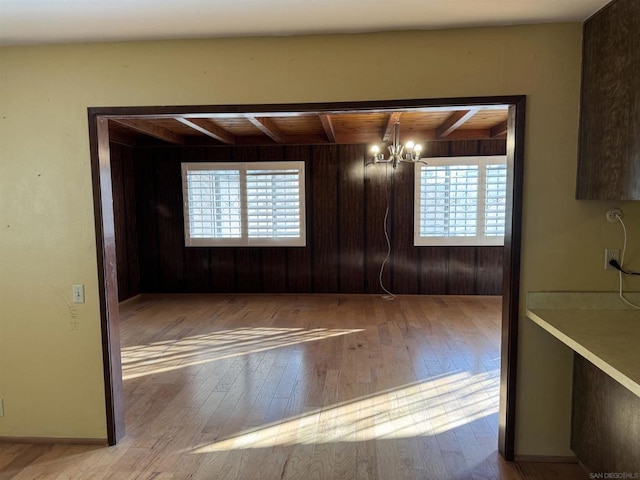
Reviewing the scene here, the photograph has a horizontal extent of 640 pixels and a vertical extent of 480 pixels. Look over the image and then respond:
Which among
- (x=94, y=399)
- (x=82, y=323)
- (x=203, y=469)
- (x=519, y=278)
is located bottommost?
(x=203, y=469)

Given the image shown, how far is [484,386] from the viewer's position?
3277mm

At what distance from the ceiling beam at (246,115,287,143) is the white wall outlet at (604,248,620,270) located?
10.2ft

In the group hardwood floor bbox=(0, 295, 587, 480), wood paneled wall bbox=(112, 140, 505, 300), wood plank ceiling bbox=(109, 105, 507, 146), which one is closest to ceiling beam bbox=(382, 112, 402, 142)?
wood plank ceiling bbox=(109, 105, 507, 146)

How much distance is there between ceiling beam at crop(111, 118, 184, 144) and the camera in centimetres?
444

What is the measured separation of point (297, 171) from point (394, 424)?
4.26m

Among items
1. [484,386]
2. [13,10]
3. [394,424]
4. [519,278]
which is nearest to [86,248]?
[13,10]

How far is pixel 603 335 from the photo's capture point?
180 centimetres

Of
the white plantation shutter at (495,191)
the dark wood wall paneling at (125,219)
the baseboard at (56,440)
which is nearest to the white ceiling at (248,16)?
the baseboard at (56,440)

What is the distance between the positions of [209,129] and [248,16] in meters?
3.09

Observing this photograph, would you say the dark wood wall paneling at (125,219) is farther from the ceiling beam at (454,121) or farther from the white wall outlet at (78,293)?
the ceiling beam at (454,121)

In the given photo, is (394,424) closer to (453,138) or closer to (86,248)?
(86,248)

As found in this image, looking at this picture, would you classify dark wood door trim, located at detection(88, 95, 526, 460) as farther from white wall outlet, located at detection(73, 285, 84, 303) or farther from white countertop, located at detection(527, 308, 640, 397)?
white countertop, located at detection(527, 308, 640, 397)

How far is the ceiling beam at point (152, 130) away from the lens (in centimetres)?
444

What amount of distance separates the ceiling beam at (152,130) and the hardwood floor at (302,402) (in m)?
2.40
